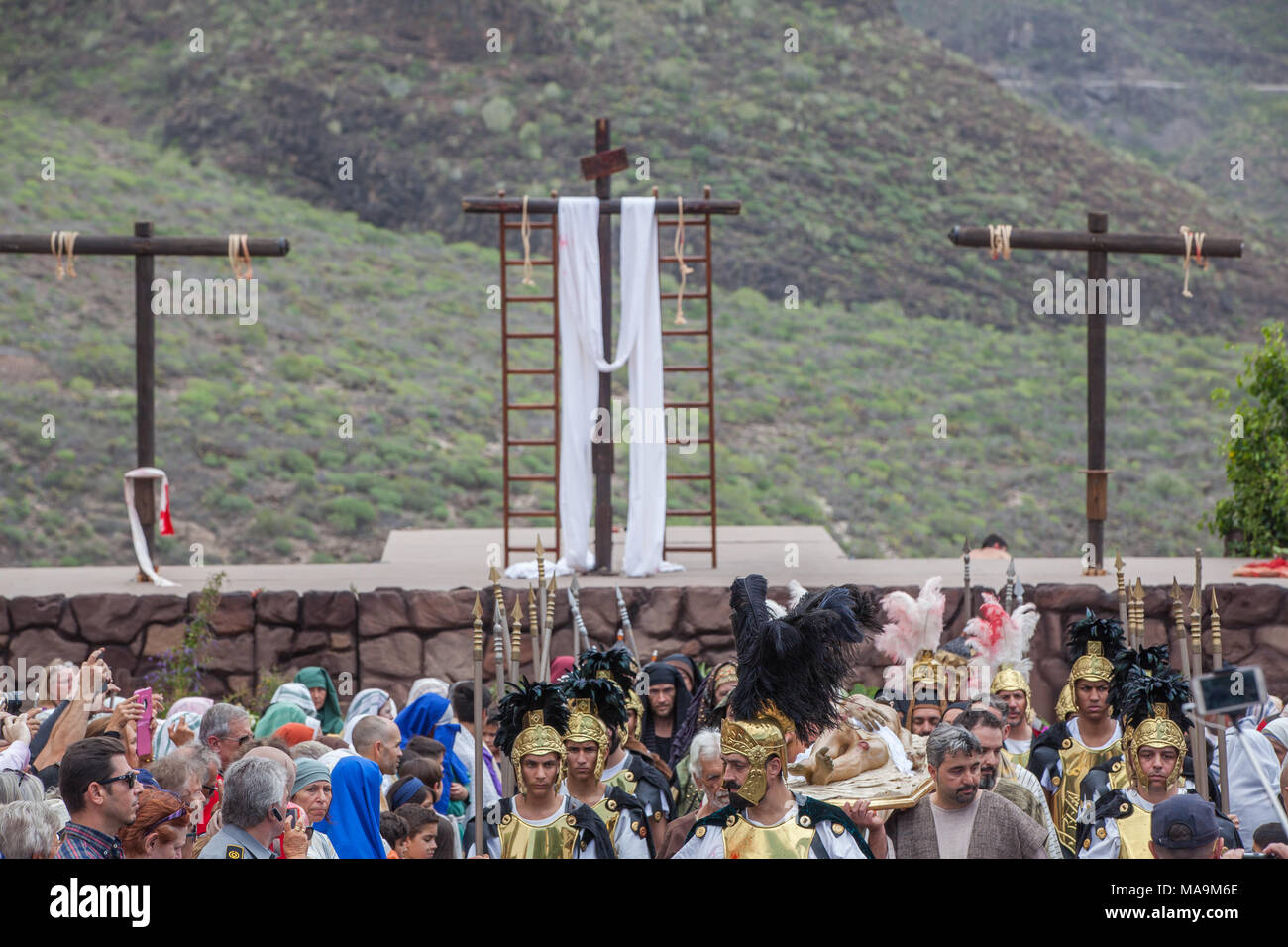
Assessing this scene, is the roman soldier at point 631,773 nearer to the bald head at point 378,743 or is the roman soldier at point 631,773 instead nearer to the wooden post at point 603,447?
the bald head at point 378,743

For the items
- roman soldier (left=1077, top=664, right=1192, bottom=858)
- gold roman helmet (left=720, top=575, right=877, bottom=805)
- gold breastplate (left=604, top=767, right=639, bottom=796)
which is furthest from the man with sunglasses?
roman soldier (left=1077, top=664, right=1192, bottom=858)

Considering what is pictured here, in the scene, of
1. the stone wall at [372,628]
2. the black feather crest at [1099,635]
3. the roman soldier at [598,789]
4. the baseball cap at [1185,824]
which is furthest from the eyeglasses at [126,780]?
the stone wall at [372,628]

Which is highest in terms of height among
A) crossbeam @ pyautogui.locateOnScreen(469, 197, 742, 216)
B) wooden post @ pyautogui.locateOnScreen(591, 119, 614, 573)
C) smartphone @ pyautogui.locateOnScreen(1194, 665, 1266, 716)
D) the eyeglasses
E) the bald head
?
crossbeam @ pyautogui.locateOnScreen(469, 197, 742, 216)

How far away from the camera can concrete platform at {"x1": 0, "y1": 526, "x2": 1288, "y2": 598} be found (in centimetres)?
1068

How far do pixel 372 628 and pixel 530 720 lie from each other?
522 centimetres

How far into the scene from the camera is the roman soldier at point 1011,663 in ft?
23.2

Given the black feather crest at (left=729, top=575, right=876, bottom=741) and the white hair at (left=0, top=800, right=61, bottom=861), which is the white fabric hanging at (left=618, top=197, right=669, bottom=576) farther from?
the white hair at (left=0, top=800, right=61, bottom=861)

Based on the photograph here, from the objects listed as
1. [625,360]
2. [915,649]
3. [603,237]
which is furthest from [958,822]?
[603,237]

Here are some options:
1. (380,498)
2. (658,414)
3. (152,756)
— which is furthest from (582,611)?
(380,498)

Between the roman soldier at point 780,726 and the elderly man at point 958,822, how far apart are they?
0.49m

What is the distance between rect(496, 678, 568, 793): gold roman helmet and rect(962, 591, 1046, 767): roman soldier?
229 cm

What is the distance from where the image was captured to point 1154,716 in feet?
18.2

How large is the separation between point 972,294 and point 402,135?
1318 centimetres

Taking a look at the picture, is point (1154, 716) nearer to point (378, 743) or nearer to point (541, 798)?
point (541, 798)
